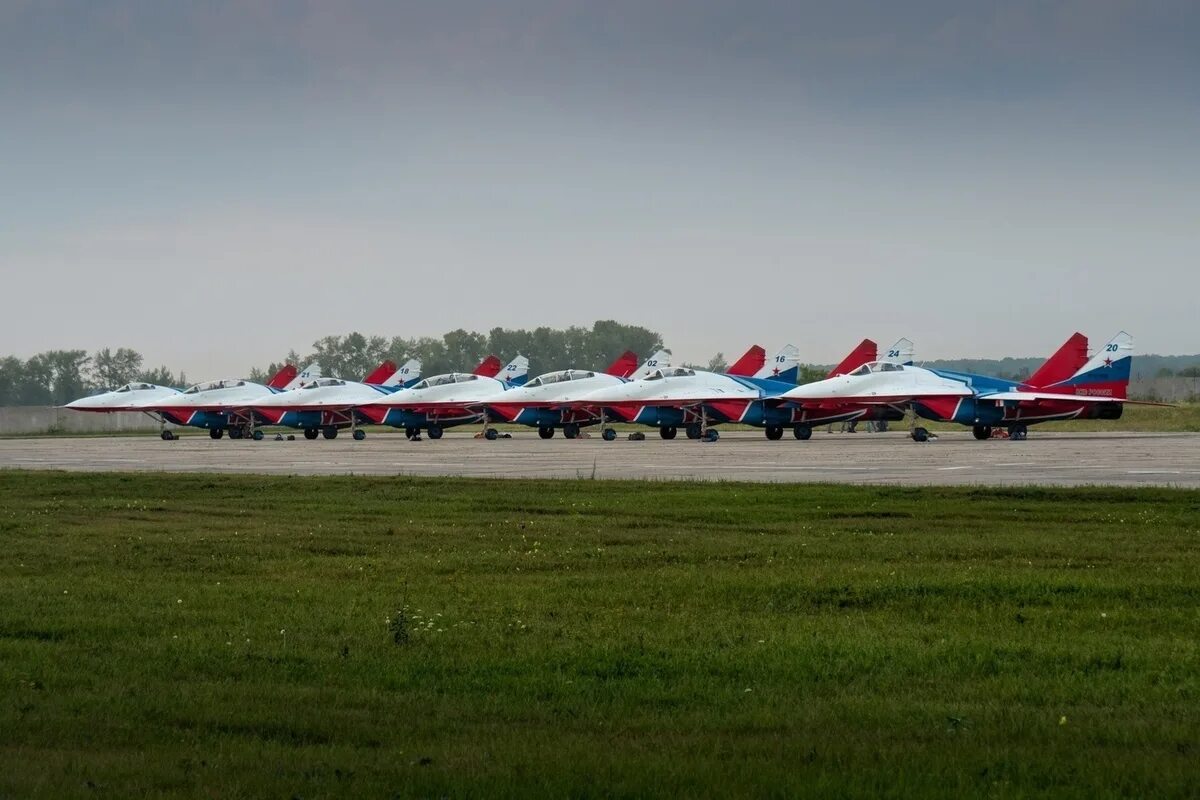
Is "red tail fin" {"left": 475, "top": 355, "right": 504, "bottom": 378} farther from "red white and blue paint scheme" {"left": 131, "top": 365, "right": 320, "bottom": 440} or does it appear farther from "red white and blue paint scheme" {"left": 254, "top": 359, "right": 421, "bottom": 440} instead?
"red white and blue paint scheme" {"left": 131, "top": 365, "right": 320, "bottom": 440}

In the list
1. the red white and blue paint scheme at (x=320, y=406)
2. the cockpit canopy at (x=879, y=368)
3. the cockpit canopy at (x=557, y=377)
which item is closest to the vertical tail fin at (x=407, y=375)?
the red white and blue paint scheme at (x=320, y=406)

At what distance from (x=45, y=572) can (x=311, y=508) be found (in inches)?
296

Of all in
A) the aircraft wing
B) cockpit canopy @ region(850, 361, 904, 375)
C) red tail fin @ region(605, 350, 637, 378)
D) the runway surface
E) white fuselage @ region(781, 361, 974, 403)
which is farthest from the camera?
red tail fin @ region(605, 350, 637, 378)

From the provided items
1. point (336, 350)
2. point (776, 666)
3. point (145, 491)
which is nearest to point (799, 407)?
point (145, 491)

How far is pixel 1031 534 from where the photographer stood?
1728 cm

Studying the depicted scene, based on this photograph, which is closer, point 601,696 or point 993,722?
point 993,722

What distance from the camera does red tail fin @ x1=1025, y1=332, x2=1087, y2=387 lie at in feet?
186

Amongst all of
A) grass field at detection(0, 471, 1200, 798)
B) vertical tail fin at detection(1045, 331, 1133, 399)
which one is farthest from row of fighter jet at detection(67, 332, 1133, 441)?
grass field at detection(0, 471, 1200, 798)

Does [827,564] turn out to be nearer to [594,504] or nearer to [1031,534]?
[1031,534]

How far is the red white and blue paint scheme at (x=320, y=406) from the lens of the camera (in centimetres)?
6931

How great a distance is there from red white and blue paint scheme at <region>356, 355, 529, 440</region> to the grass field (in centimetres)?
4503

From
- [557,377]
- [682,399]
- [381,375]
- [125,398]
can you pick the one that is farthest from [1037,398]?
[125,398]

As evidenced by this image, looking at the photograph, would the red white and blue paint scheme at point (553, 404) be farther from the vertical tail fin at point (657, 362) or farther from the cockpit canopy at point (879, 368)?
the cockpit canopy at point (879, 368)

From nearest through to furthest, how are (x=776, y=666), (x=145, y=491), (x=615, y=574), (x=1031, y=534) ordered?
(x=776, y=666) → (x=615, y=574) → (x=1031, y=534) → (x=145, y=491)
